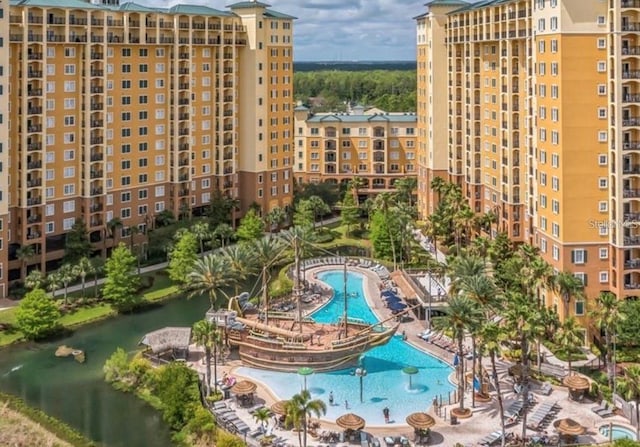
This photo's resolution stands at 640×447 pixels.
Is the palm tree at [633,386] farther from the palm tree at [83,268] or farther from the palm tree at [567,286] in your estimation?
the palm tree at [83,268]

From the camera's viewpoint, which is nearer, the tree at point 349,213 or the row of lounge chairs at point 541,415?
the row of lounge chairs at point 541,415

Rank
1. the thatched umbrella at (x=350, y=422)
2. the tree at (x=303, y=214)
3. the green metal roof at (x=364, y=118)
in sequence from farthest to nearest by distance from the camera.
→ the green metal roof at (x=364, y=118) < the tree at (x=303, y=214) < the thatched umbrella at (x=350, y=422)

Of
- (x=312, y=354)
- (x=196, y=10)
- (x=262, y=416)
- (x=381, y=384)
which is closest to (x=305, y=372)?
(x=312, y=354)

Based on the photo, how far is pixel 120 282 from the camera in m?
63.2

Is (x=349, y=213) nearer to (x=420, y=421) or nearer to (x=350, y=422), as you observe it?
(x=350, y=422)

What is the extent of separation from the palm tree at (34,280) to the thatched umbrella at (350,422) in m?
34.3

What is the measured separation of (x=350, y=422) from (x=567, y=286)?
20006 millimetres

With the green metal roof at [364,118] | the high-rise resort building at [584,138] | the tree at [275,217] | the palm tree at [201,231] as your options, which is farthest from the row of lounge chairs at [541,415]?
the green metal roof at [364,118]

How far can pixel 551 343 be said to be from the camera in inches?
2062

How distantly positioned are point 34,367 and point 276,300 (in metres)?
21.9

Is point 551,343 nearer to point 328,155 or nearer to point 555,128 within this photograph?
point 555,128

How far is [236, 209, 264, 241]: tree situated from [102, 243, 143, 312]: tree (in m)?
18.6

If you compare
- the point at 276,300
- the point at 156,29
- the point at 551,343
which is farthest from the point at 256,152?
the point at 551,343

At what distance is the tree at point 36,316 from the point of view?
5572 centimetres
